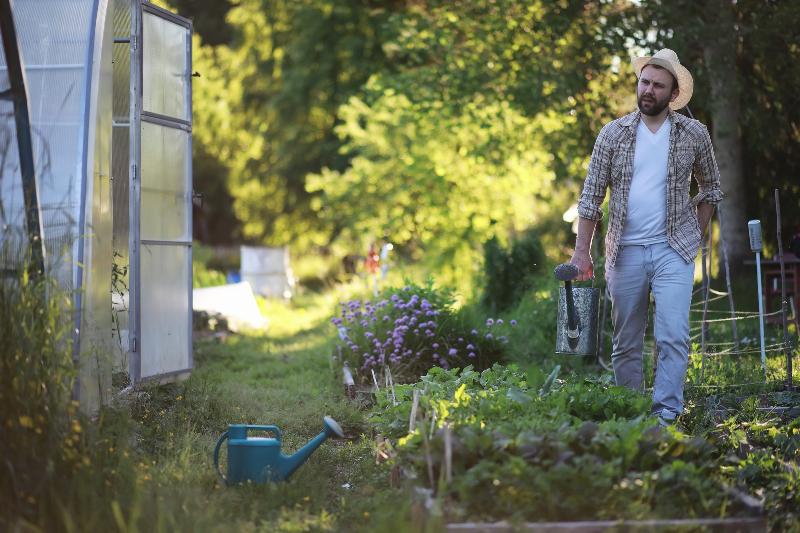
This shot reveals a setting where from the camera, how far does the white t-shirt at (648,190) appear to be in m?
5.36

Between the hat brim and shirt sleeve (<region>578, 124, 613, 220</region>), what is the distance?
0.41m

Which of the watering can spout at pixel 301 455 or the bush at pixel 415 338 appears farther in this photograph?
the bush at pixel 415 338

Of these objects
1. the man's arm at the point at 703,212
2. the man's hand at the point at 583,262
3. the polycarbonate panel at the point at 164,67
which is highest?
the polycarbonate panel at the point at 164,67

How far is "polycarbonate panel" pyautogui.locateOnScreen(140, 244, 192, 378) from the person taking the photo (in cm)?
763

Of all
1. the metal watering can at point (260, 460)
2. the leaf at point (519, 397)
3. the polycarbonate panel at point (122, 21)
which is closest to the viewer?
the leaf at point (519, 397)

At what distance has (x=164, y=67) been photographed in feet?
26.3

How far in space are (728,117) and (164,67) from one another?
6.46 m

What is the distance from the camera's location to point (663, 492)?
3.76 metres

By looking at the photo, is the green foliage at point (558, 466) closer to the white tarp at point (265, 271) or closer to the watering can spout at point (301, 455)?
the watering can spout at point (301, 455)

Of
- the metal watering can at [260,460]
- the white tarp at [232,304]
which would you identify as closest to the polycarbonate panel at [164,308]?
the metal watering can at [260,460]

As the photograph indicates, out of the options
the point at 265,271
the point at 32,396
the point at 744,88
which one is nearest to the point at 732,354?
the point at 744,88

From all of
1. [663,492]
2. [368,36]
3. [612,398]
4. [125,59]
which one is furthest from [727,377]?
[368,36]

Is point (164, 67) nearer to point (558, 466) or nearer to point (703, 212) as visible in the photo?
point (703, 212)

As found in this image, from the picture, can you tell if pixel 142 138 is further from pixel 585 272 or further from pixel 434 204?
pixel 434 204
